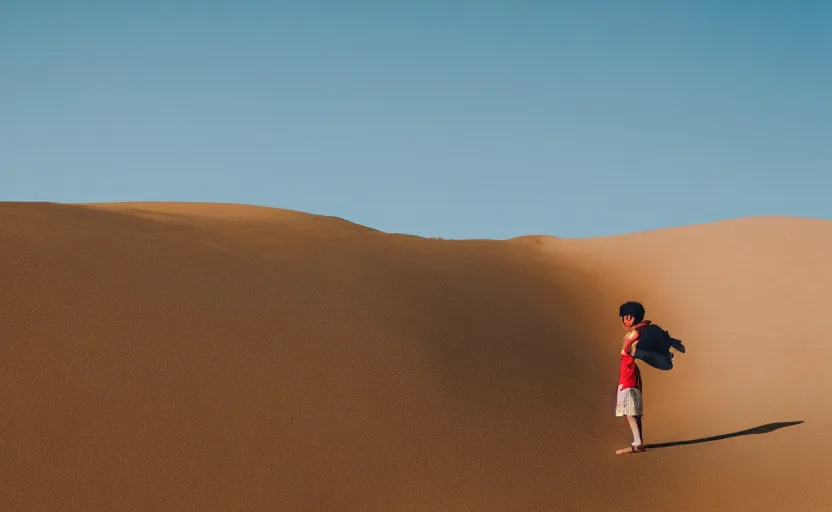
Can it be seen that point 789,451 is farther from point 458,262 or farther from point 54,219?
point 54,219

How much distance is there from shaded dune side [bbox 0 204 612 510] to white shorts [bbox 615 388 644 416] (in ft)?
1.71

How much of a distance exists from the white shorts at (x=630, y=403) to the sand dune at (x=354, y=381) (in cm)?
53

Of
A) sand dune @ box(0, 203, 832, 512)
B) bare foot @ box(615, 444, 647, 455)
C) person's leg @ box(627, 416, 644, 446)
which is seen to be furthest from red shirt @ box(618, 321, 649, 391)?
sand dune @ box(0, 203, 832, 512)

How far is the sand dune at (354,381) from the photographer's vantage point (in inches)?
278

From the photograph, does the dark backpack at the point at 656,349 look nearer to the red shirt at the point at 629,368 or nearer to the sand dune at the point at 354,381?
the sand dune at the point at 354,381

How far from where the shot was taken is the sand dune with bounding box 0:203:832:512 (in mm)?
7070

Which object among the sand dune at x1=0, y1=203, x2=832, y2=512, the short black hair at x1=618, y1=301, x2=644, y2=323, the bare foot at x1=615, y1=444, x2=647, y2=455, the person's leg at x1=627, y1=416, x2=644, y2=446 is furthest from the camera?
the short black hair at x1=618, y1=301, x2=644, y2=323

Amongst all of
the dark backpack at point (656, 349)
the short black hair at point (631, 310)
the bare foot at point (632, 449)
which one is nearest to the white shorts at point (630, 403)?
the bare foot at point (632, 449)

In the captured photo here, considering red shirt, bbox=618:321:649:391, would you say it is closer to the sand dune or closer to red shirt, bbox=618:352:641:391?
red shirt, bbox=618:352:641:391

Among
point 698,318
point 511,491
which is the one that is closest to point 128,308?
point 511,491

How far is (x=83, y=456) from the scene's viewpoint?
6.77 meters

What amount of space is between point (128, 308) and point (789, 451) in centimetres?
692

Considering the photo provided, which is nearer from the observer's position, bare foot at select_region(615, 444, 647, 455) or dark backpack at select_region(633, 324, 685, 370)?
bare foot at select_region(615, 444, 647, 455)

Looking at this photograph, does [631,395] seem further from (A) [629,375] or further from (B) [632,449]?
(B) [632,449]
